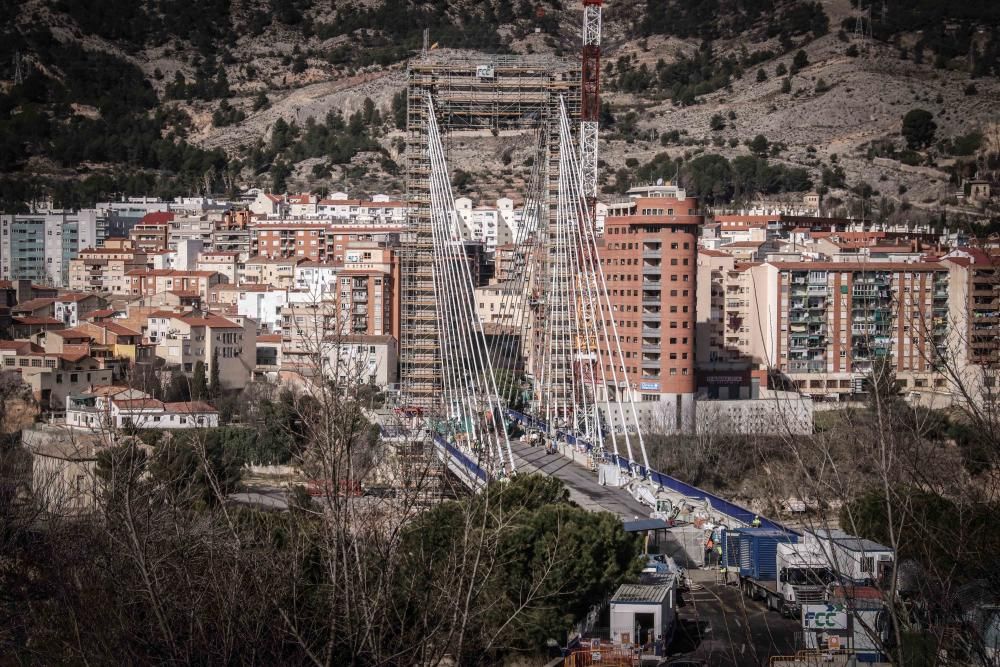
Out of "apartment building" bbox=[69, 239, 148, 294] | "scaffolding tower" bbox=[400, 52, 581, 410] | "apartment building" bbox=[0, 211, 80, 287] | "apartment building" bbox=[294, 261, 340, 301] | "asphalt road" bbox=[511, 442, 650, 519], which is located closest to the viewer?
"asphalt road" bbox=[511, 442, 650, 519]

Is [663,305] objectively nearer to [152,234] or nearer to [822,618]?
[822,618]

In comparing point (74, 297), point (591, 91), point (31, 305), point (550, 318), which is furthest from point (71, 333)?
point (591, 91)

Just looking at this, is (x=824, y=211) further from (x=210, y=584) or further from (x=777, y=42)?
(x=210, y=584)

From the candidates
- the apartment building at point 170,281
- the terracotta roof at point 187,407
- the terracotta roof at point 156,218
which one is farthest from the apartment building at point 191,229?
the terracotta roof at point 187,407

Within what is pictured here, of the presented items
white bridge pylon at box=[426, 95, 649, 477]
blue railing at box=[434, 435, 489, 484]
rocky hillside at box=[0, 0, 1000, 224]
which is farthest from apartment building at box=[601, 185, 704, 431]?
rocky hillside at box=[0, 0, 1000, 224]

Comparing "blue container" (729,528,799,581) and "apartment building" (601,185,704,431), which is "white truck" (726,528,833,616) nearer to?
"blue container" (729,528,799,581)

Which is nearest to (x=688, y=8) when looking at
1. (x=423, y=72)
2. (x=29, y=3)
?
(x=29, y=3)

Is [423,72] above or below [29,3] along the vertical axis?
below
